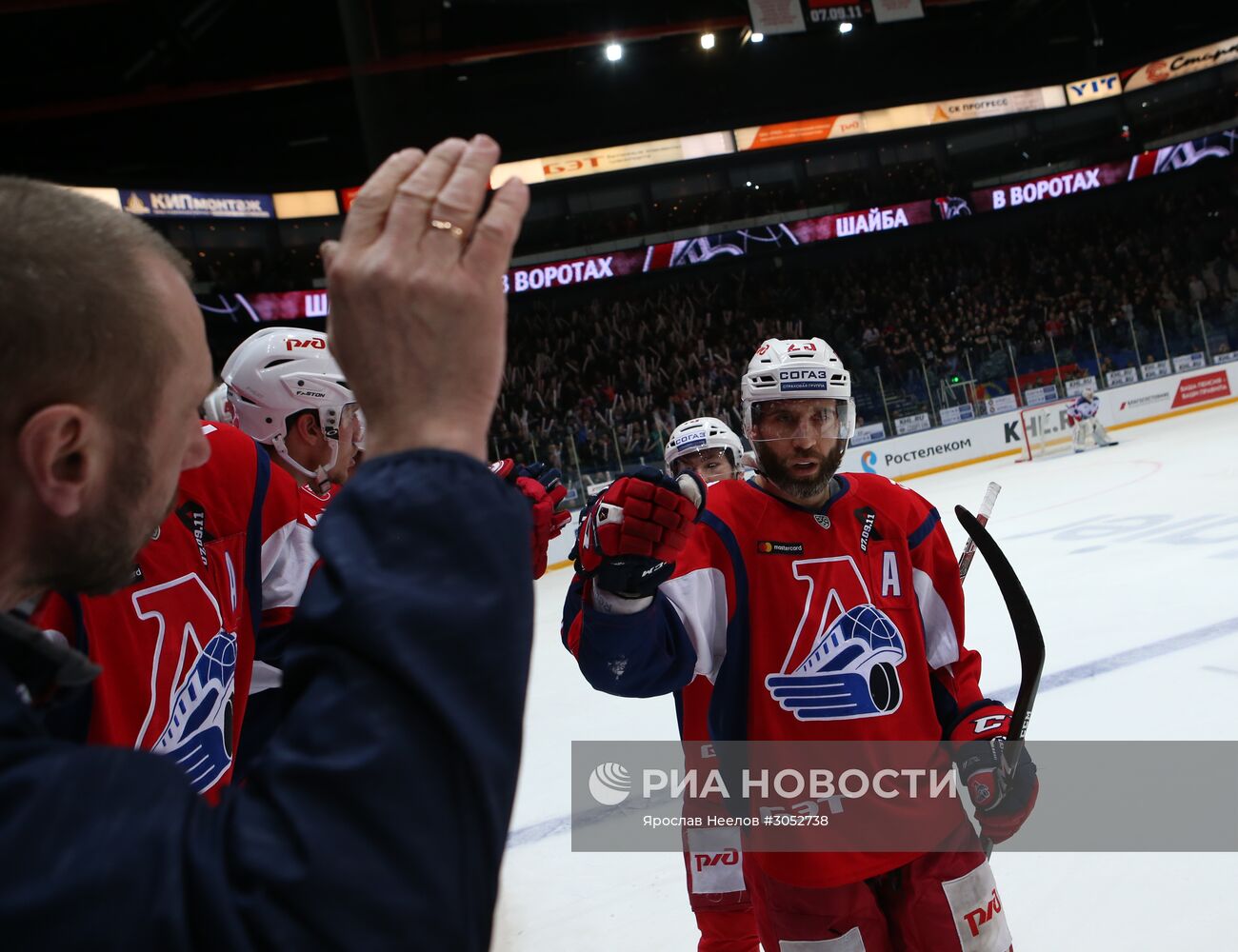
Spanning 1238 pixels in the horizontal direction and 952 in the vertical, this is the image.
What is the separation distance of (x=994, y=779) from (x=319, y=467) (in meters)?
1.81

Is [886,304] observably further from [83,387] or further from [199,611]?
[83,387]

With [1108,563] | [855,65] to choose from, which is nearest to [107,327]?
[1108,563]

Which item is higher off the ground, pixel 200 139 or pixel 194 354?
pixel 200 139

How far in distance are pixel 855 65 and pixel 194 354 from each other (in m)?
27.6

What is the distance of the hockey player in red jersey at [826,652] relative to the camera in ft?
5.96

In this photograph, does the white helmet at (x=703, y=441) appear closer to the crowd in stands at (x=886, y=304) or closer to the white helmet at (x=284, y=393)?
the white helmet at (x=284, y=393)

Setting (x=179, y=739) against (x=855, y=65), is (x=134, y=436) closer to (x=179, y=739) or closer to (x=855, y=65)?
(x=179, y=739)

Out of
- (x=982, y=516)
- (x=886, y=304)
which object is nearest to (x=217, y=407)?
(x=982, y=516)

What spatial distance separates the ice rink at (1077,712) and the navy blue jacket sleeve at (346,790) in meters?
2.62

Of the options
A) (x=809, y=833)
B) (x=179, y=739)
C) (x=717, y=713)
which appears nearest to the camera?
(x=179, y=739)

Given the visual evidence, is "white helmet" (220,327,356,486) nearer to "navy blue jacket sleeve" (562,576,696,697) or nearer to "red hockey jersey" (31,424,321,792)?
"red hockey jersey" (31,424,321,792)

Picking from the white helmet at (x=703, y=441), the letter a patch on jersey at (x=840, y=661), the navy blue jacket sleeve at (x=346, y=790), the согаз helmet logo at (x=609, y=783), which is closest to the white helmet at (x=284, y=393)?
the letter a patch on jersey at (x=840, y=661)

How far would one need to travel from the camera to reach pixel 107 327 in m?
0.56

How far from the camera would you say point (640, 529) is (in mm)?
1604
